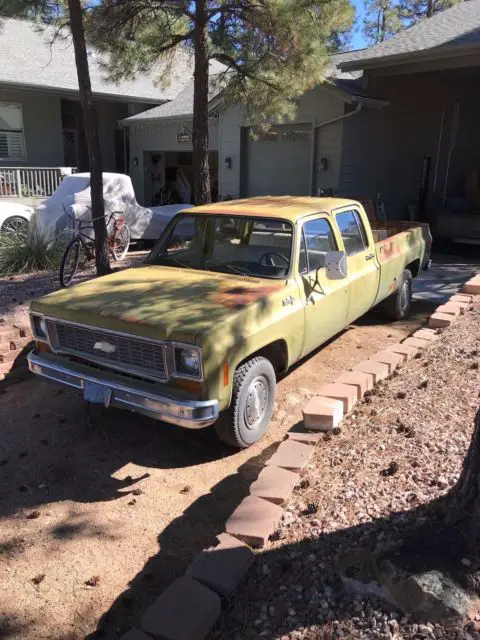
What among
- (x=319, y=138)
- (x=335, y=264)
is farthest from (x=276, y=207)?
(x=319, y=138)

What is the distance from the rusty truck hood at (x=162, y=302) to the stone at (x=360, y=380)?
92 cm

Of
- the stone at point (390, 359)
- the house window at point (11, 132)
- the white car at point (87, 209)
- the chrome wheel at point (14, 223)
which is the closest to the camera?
the stone at point (390, 359)

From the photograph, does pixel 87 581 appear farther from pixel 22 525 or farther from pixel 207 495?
pixel 207 495

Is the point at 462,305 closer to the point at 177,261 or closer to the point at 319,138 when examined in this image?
the point at 177,261

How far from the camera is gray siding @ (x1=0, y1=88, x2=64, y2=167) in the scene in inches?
701

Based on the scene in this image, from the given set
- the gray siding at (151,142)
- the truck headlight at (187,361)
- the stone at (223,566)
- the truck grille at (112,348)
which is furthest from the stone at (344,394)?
the gray siding at (151,142)

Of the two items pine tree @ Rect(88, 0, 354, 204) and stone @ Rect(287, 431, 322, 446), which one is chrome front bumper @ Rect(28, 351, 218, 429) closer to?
stone @ Rect(287, 431, 322, 446)

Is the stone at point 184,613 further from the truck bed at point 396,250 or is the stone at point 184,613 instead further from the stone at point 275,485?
the truck bed at point 396,250

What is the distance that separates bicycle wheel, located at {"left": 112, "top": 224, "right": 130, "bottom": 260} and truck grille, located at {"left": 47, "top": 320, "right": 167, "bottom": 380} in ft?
20.0

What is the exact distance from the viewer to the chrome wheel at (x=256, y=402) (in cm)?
416

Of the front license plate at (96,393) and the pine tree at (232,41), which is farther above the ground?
the pine tree at (232,41)

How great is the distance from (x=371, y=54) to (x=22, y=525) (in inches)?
469

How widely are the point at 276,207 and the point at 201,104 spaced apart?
14.8ft

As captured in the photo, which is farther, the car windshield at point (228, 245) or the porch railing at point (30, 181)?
the porch railing at point (30, 181)
